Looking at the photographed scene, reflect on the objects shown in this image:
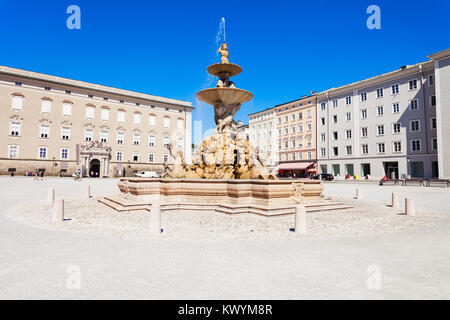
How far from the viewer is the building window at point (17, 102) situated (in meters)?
43.9

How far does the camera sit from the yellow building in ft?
144

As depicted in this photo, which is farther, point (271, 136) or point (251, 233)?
point (271, 136)

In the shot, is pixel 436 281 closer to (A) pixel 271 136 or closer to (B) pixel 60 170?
(B) pixel 60 170

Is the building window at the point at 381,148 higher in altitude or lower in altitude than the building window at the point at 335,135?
lower

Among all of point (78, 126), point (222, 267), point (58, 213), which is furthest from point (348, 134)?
point (222, 267)

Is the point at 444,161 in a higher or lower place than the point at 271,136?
lower

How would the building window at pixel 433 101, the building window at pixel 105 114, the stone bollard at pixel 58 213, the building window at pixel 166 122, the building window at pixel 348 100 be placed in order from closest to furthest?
1. the stone bollard at pixel 58 213
2. the building window at pixel 433 101
3. the building window at pixel 348 100
4. the building window at pixel 105 114
5. the building window at pixel 166 122

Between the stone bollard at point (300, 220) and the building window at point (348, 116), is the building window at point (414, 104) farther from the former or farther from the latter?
the stone bollard at point (300, 220)

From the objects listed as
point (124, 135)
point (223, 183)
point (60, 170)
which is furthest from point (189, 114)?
point (223, 183)

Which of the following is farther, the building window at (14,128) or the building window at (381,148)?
the building window at (14,128)

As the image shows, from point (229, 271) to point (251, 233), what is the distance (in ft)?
9.16

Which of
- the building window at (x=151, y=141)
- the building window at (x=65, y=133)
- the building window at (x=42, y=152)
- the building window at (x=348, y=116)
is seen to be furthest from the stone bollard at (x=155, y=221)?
the building window at (x=151, y=141)

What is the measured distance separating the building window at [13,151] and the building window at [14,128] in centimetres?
220

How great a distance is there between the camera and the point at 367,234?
22.1 feet
